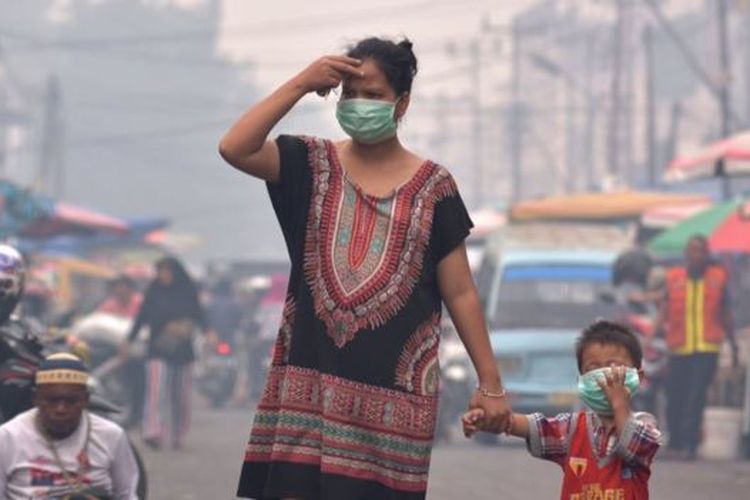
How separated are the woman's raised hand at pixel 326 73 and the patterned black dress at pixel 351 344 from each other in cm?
26

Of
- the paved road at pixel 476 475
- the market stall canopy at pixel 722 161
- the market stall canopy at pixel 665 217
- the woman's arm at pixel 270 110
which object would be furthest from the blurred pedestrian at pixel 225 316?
the woman's arm at pixel 270 110

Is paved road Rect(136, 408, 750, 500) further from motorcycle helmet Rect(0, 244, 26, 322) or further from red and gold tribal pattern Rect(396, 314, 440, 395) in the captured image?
red and gold tribal pattern Rect(396, 314, 440, 395)

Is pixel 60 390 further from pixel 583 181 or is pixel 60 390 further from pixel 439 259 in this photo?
pixel 583 181

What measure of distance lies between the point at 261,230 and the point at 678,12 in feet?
221

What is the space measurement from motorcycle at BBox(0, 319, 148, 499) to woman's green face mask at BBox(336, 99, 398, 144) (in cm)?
374

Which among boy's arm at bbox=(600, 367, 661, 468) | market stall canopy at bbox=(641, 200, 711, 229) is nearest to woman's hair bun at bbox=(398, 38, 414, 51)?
boy's arm at bbox=(600, 367, 661, 468)

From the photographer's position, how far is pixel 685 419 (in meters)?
19.2

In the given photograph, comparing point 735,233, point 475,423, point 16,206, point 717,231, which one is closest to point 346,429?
point 475,423

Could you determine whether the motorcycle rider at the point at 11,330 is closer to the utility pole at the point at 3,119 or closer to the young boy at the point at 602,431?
the young boy at the point at 602,431

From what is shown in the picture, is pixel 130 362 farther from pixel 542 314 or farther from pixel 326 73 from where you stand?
pixel 326 73

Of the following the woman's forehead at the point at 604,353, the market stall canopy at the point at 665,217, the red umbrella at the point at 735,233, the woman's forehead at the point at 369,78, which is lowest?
the woman's forehead at the point at 604,353

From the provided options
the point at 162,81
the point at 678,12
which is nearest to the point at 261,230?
the point at 162,81

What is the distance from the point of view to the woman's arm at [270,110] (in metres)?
6.21

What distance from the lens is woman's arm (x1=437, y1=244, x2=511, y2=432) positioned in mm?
6391
